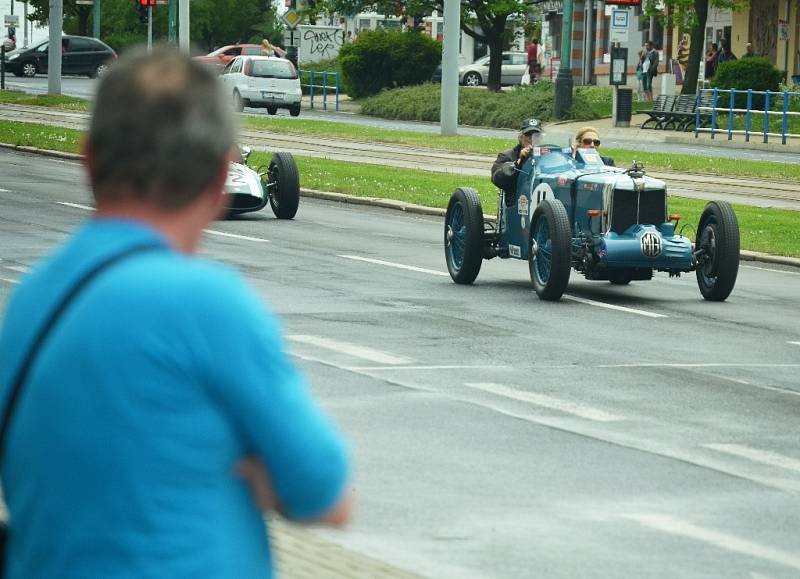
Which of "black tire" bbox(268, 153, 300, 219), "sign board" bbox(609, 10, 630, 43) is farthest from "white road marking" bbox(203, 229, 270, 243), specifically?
"sign board" bbox(609, 10, 630, 43)

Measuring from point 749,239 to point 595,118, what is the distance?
96.8 feet

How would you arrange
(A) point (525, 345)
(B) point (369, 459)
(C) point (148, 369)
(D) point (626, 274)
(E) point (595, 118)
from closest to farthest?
1. (C) point (148, 369)
2. (B) point (369, 459)
3. (A) point (525, 345)
4. (D) point (626, 274)
5. (E) point (595, 118)

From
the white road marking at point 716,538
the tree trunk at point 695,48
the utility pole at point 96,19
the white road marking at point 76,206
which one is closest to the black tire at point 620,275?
the white road marking at point 716,538

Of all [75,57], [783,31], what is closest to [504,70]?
[75,57]

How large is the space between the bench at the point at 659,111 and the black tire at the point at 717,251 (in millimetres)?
31591

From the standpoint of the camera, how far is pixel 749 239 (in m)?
21.4

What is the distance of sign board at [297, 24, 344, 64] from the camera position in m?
74.2

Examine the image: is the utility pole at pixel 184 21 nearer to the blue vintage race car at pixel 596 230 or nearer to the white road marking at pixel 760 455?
the blue vintage race car at pixel 596 230

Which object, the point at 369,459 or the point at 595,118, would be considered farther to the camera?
the point at 595,118

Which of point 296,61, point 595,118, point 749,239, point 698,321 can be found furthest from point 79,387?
point 296,61

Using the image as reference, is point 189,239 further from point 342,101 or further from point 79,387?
point 342,101

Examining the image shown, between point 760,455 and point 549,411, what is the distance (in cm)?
138

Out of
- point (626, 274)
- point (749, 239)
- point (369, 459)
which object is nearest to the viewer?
point (369, 459)

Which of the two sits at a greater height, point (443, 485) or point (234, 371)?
point (234, 371)
